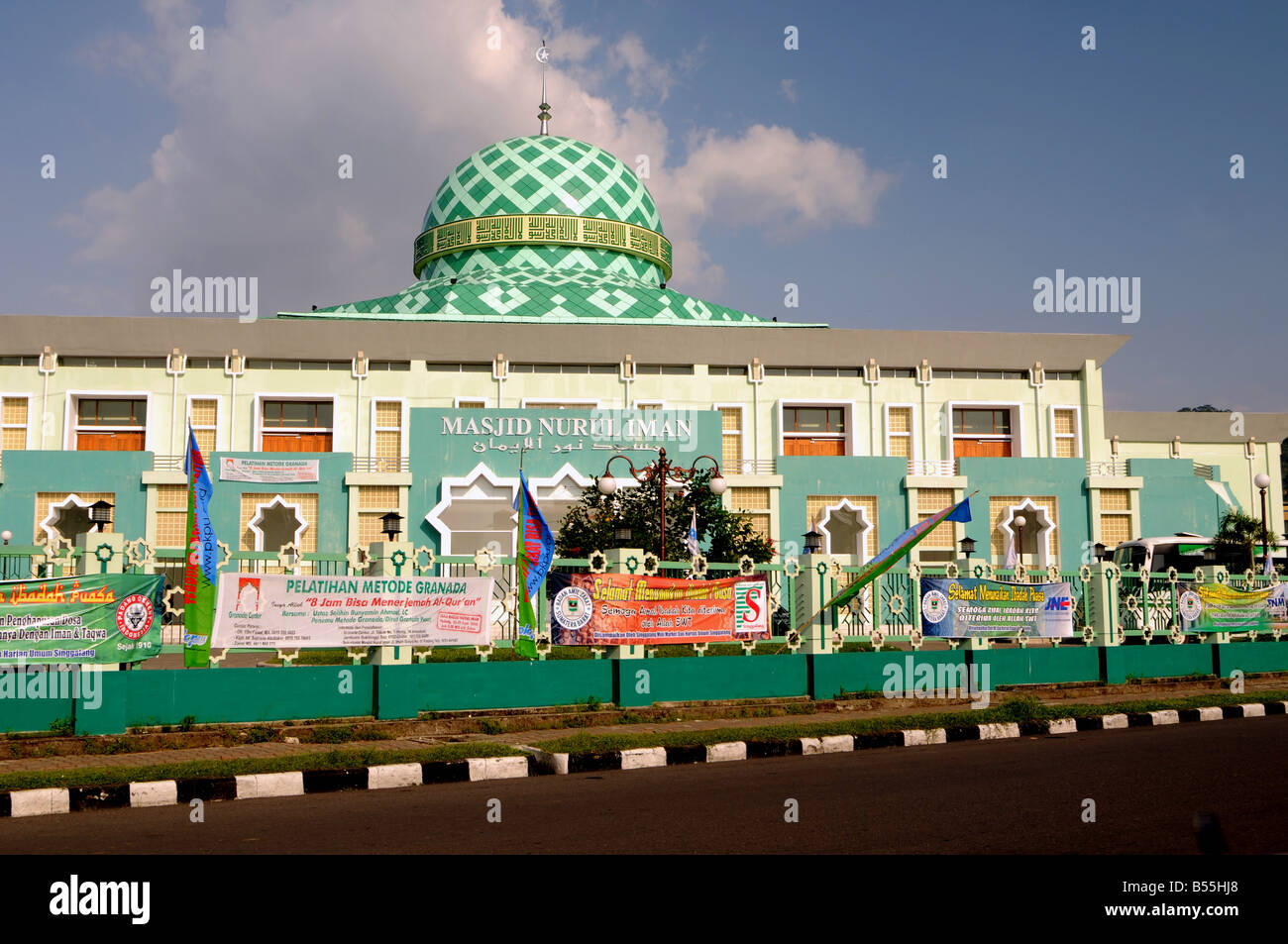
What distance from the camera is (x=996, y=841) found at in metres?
5.63

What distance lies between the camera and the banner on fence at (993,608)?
1434 centimetres

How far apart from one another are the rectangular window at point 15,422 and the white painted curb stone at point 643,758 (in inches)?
1188

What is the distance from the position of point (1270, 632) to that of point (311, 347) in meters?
26.3

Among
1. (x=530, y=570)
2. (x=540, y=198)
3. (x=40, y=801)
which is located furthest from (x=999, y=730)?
(x=540, y=198)

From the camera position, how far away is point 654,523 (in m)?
24.8

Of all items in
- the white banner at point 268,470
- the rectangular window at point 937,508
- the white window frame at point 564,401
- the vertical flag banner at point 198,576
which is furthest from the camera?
the white window frame at point 564,401

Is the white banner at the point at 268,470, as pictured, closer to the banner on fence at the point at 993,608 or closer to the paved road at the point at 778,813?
the banner on fence at the point at 993,608

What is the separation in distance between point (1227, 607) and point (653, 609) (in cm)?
1051

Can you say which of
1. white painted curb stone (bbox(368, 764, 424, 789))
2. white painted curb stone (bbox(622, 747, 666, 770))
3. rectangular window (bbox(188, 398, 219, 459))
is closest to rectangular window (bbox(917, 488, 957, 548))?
rectangular window (bbox(188, 398, 219, 459))

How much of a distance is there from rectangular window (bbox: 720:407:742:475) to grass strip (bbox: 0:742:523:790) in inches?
1023

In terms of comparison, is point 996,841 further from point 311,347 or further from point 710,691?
point 311,347

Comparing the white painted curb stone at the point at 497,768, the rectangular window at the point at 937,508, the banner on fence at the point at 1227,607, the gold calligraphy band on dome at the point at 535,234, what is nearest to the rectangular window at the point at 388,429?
the gold calligraphy band on dome at the point at 535,234
